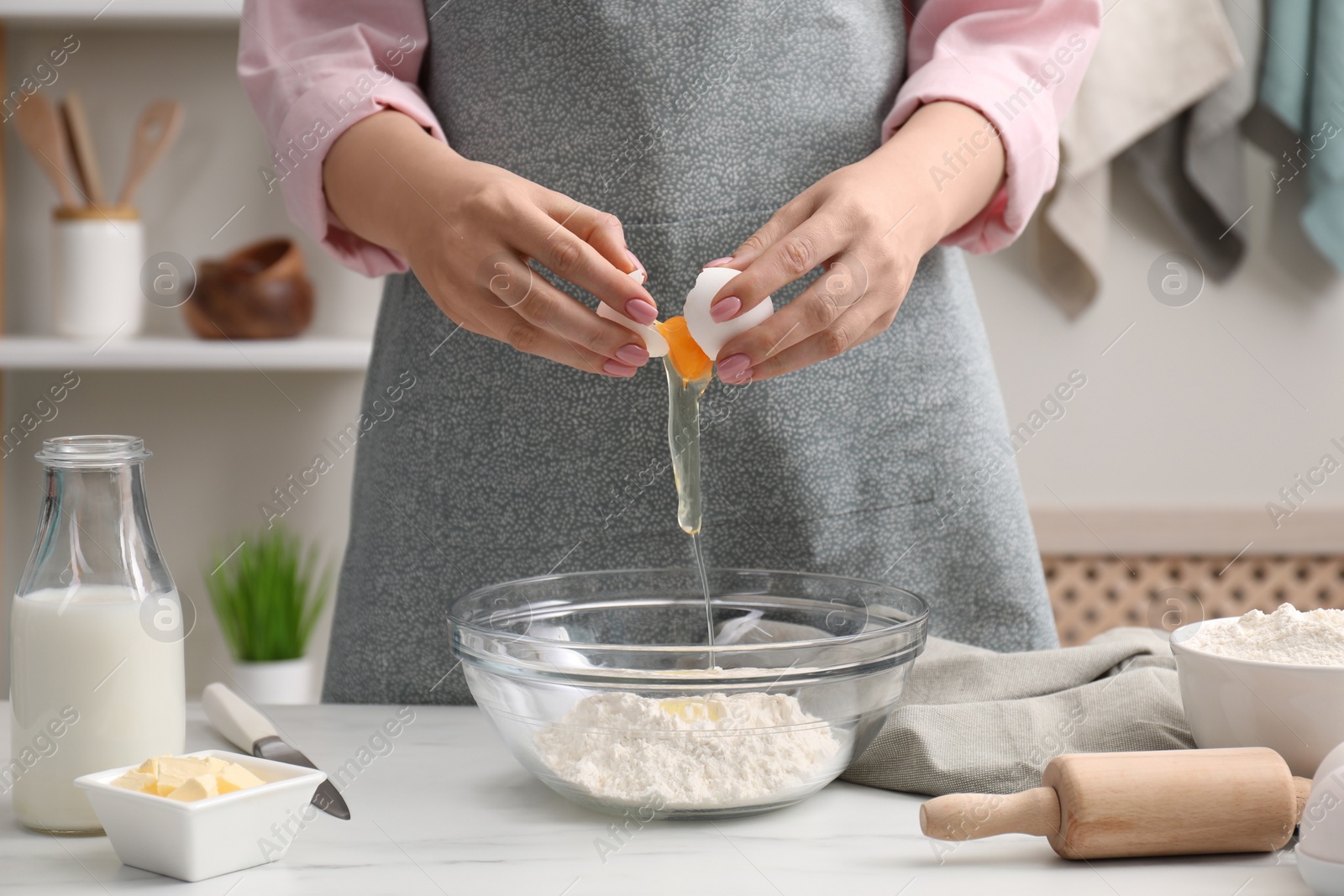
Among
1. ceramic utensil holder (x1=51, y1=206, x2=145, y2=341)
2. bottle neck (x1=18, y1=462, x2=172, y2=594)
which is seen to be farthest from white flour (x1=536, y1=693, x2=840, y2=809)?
ceramic utensil holder (x1=51, y1=206, x2=145, y2=341)

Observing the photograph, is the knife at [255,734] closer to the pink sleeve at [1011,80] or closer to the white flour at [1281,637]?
the white flour at [1281,637]

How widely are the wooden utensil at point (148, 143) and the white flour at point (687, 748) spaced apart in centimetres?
138

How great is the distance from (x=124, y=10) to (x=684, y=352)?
4.19 feet

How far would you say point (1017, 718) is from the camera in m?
0.68

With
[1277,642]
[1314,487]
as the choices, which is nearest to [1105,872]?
[1277,642]

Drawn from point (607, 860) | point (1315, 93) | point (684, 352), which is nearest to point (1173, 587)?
point (1315, 93)

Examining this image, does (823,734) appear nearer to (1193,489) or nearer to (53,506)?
(53,506)

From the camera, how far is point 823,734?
63cm

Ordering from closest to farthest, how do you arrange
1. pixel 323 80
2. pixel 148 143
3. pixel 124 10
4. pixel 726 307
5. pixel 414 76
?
pixel 726 307 → pixel 323 80 → pixel 414 76 → pixel 124 10 → pixel 148 143

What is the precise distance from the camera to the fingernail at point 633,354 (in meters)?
0.71

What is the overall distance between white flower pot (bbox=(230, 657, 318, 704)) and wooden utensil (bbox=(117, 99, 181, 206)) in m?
0.68

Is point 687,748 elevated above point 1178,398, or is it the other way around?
point 1178,398

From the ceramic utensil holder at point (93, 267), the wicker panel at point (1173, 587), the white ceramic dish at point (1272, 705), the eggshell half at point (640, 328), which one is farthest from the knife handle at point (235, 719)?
the wicker panel at point (1173, 587)

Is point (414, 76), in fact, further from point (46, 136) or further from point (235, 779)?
point (46, 136)
